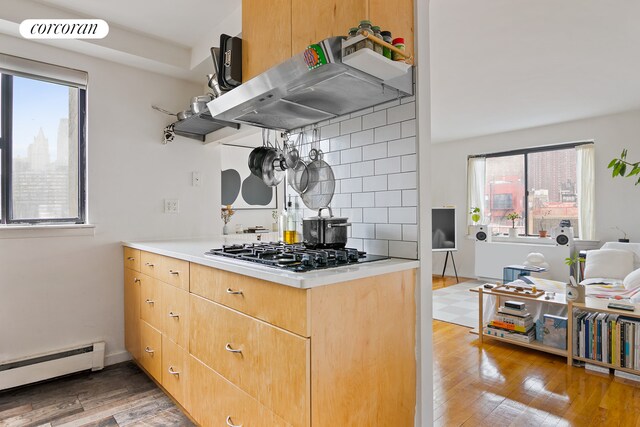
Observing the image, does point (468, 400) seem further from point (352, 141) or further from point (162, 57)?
point (162, 57)

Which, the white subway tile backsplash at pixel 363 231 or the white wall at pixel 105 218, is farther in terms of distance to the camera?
the white wall at pixel 105 218

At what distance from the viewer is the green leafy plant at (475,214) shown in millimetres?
5921

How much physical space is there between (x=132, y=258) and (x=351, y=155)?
1.78 metres

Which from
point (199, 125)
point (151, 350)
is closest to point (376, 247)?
point (151, 350)

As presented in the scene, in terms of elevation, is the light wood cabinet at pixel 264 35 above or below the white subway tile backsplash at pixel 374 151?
above

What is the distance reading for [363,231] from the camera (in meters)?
1.73

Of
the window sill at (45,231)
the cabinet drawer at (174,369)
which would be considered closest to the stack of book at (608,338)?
the cabinet drawer at (174,369)

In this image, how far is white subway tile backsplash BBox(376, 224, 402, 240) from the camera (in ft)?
5.09

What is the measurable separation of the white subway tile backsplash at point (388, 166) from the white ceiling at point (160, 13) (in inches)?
Result: 56.2

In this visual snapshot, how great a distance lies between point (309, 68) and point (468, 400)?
211 centimetres

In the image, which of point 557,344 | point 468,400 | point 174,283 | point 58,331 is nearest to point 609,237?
point 557,344

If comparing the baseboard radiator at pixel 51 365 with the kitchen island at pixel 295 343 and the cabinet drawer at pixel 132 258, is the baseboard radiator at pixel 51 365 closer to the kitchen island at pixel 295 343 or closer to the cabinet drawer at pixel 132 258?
the cabinet drawer at pixel 132 258

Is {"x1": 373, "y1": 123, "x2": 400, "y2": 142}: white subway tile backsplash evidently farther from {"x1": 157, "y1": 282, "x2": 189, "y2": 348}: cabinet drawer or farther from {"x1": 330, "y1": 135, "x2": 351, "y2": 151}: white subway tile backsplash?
{"x1": 157, "y1": 282, "x2": 189, "y2": 348}: cabinet drawer

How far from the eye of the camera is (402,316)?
1390 mm
